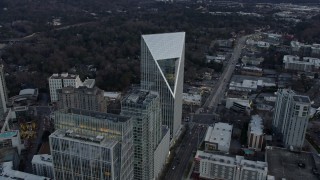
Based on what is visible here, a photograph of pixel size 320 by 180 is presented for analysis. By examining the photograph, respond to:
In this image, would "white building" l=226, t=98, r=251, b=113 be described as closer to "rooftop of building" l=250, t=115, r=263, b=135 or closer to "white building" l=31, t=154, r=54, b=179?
"rooftop of building" l=250, t=115, r=263, b=135

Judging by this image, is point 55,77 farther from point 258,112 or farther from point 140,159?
point 258,112

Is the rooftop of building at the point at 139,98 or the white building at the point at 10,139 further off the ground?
the rooftop of building at the point at 139,98

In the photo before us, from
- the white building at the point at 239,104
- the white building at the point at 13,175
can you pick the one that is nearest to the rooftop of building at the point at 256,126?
the white building at the point at 239,104

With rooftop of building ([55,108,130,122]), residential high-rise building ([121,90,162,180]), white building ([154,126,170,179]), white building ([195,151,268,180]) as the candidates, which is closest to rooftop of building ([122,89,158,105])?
residential high-rise building ([121,90,162,180])

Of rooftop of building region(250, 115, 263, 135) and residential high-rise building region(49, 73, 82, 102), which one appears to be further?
residential high-rise building region(49, 73, 82, 102)

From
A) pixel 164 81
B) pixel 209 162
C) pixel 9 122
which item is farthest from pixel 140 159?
pixel 9 122

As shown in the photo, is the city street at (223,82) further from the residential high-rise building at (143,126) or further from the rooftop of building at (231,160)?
the residential high-rise building at (143,126)
